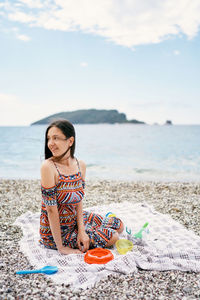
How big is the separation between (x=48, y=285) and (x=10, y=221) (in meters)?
2.37

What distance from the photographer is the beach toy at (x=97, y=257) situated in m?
3.16

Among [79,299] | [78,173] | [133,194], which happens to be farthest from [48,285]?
[133,194]

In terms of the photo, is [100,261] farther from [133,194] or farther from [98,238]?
[133,194]

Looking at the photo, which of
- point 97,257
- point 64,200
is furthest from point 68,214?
point 97,257

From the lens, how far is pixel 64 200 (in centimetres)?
338

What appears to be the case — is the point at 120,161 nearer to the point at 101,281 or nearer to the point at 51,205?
the point at 51,205

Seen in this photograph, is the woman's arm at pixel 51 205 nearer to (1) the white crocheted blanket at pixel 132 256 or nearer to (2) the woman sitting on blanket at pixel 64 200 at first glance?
(2) the woman sitting on blanket at pixel 64 200

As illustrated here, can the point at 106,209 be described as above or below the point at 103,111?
below

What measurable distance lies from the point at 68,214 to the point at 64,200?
0.26 meters

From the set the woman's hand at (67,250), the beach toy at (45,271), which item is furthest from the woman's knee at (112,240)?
the beach toy at (45,271)

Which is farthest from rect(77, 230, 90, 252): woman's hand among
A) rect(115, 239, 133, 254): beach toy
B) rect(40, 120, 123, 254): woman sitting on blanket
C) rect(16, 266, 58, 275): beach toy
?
rect(16, 266, 58, 275): beach toy

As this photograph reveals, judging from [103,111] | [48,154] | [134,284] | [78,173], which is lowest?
[134,284]

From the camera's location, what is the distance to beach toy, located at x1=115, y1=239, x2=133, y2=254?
11.6 feet

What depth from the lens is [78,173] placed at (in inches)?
140
